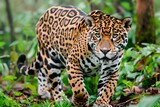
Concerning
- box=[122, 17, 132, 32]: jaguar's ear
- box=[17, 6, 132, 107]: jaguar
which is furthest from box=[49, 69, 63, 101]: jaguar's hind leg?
box=[122, 17, 132, 32]: jaguar's ear

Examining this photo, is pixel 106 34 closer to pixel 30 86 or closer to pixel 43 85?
pixel 30 86

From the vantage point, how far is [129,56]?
357 inches

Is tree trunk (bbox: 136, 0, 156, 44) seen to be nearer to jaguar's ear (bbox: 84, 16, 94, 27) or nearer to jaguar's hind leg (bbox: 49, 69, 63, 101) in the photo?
jaguar's hind leg (bbox: 49, 69, 63, 101)

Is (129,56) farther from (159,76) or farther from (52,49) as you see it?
(52,49)

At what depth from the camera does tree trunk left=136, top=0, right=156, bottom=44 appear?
9685 mm

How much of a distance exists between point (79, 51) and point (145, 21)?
101 inches

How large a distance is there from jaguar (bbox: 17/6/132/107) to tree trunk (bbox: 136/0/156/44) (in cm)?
165

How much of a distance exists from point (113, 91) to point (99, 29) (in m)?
1.06

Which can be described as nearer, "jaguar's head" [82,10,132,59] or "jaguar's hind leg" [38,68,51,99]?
"jaguar's head" [82,10,132,59]

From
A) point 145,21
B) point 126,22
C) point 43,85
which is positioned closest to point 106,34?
point 126,22

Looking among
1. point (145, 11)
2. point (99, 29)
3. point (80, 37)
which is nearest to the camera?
point (99, 29)

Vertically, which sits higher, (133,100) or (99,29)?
(99,29)

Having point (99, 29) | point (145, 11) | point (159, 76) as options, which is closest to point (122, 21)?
point (99, 29)

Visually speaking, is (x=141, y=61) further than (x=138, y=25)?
No
